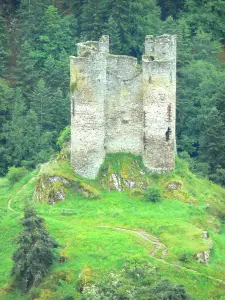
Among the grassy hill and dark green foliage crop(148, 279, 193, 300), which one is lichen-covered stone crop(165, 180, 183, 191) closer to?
the grassy hill

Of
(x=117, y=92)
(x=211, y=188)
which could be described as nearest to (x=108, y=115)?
(x=117, y=92)

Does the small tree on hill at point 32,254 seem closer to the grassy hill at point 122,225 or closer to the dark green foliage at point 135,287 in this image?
the grassy hill at point 122,225

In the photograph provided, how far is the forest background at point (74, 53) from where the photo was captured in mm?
82625

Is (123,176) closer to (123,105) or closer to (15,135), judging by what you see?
(123,105)

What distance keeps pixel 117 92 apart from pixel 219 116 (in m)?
18.3

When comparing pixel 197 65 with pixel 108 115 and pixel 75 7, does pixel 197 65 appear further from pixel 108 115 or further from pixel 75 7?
pixel 108 115

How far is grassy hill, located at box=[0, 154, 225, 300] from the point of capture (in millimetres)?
55406

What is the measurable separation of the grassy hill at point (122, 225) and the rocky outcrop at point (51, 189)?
14 centimetres

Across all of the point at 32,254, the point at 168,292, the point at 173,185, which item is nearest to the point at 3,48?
the point at 173,185

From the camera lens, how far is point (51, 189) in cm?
6444

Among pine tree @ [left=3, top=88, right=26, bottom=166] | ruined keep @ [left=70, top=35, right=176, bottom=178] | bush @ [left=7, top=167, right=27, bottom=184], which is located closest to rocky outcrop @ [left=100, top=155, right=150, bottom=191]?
ruined keep @ [left=70, top=35, right=176, bottom=178]

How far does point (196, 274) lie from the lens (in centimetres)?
5534

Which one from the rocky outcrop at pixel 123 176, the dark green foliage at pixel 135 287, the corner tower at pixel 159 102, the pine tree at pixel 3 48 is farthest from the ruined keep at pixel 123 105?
the pine tree at pixel 3 48

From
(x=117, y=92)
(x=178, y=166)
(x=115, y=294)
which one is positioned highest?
(x=117, y=92)
